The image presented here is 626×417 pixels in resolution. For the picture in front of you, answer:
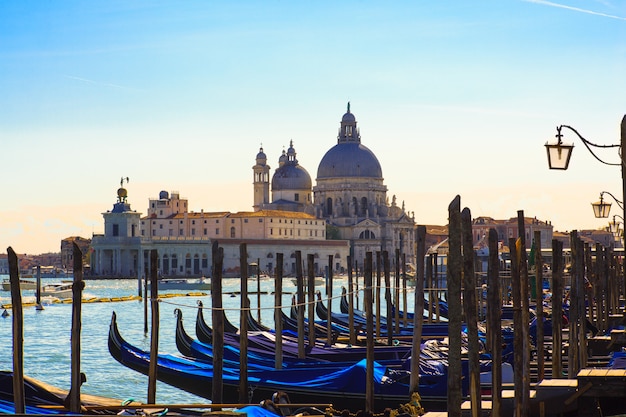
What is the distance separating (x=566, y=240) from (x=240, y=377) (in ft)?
239

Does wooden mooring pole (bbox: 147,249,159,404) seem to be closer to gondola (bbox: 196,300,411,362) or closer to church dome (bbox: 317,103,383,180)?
gondola (bbox: 196,300,411,362)

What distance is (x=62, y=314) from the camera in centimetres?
3500

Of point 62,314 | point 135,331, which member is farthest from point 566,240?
point 135,331

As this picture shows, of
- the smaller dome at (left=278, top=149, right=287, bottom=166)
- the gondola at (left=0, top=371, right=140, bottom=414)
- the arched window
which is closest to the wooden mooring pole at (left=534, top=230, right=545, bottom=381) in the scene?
the gondola at (left=0, top=371, right=140, bottom=414)

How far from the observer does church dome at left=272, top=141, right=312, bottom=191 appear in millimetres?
88500

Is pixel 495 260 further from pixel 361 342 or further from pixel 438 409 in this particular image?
pixel 361 342

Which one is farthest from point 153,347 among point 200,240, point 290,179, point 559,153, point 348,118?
point 290,179

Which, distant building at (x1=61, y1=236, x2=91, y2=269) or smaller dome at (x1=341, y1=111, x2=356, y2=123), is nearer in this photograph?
smaller dome at (x1=341, y1=111, x2=356, y2=123)

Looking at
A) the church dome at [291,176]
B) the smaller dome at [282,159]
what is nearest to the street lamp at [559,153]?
the church dome at [291,176]

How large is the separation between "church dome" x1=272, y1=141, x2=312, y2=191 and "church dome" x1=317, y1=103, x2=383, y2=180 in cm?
262

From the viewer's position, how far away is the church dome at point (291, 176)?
88500mm

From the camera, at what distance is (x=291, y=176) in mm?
88688

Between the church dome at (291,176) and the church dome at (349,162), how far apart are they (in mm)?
2615

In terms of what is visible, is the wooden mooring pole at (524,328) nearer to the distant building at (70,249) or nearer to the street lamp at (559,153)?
the street lamp at (559,153)
